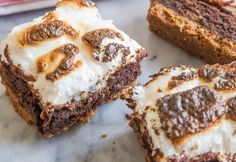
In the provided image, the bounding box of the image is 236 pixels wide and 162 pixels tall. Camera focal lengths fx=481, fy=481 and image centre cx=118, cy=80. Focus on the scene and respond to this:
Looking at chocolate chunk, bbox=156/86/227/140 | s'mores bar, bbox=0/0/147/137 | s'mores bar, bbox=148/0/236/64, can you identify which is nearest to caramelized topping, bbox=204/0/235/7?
s'mores bar, bbox=148/0/236/64

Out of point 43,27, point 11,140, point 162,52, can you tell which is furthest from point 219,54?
point 11,140

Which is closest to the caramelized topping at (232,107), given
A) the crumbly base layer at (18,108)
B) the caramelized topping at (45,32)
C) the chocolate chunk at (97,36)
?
the chocolate chunk at (97,36)

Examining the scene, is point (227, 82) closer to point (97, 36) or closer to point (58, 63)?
point (97, 36)

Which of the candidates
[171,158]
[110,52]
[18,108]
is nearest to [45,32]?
[110,52]

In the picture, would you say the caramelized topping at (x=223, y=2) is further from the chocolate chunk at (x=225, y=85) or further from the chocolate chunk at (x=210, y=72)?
the chocolate chunk at (x=225, y=85)

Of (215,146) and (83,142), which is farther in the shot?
(83,142)

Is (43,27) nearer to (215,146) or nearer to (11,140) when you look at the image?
(11,140)
